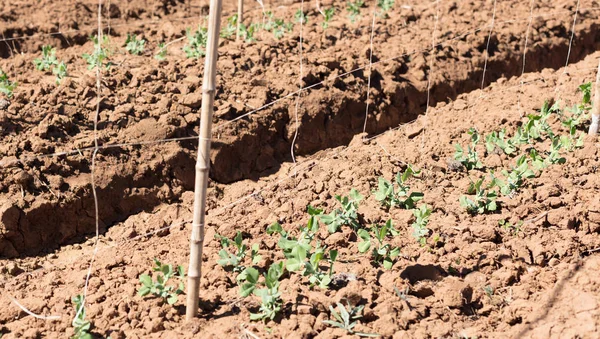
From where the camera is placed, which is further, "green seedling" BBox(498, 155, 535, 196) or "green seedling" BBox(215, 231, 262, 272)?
"green seedling" BBox(498, 155, 535, 196)

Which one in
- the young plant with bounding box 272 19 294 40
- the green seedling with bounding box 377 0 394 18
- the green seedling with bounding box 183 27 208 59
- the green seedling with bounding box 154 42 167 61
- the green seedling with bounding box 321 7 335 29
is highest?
the green seedling with bounding box 377 0 394 18

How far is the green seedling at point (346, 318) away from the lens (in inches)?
119

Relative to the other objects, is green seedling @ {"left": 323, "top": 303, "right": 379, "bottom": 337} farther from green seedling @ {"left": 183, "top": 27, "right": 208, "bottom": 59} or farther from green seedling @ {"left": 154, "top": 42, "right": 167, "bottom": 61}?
green seedling @ {"left": 154, "top": 42, "right": 167, "bottom": 61}

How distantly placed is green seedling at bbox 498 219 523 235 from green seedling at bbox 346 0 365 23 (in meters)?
3.12

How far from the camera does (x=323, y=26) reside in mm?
6070

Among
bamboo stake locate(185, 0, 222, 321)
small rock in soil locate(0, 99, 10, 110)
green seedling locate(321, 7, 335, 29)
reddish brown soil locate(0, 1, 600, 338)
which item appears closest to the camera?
bamboo stake locate(185, 0, 222, 321)

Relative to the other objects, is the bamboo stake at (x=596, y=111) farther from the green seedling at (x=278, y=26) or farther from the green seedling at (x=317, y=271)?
the green seedling at (x=278, y=26)

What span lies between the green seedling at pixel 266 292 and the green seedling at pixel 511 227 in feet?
4.19

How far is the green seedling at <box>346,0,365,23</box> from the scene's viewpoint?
634 cm

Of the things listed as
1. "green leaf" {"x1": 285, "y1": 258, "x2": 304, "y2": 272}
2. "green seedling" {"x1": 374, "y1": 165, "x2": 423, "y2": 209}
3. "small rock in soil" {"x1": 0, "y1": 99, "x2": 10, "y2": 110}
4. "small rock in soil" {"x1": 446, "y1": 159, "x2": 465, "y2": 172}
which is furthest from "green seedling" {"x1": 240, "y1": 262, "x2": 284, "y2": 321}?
"small rock in soil" {"x1": 0, "y1": 99, "x2": 10, "y2": 110}

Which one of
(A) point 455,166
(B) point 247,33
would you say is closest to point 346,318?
(A) point 455,166

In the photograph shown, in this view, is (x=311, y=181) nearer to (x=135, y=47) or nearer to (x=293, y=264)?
(x=293, y=264)

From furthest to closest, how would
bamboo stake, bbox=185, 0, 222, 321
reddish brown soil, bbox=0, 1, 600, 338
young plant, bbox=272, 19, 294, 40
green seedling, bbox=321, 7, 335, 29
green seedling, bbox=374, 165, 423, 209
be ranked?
1. green seedling, bbox=321, 7, 335, 29
2. young plant, bbox=272, 19, 294, 40
3. green seedling, bbox=374, 165, 423, 209
4. reddish brown soil, bbox=0, 1, 600, 338
5. bamboo stake, bbox=185, 0, 222, 321

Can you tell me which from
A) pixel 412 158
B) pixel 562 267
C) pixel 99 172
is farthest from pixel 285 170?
pixel 562 267
